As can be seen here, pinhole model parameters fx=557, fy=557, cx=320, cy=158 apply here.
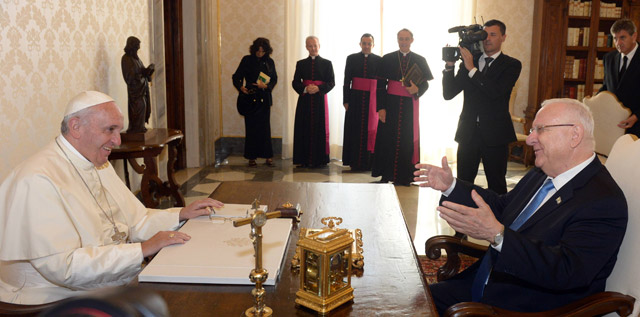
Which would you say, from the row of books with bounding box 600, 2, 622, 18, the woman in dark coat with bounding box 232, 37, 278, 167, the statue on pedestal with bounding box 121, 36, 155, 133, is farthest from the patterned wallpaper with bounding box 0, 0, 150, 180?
the row of books with bounding box 600, 2, 622, 18

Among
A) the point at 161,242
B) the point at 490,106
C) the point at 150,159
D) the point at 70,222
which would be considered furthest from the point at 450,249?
the point at 150,159

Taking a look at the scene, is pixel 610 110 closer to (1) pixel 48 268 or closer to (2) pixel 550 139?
(2) pixel 550 139

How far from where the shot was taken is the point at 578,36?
25.9ft

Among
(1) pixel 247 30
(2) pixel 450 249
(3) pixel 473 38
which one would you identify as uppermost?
(1) pixel 247 30

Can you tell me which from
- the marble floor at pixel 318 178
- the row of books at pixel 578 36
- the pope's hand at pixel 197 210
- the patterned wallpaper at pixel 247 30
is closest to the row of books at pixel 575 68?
the row of books at pixel 578 36

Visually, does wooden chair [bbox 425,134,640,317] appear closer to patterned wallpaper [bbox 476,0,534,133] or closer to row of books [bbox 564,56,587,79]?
row of books [bbox 564,56,587,79]

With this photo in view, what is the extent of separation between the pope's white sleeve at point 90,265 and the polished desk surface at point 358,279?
24cm

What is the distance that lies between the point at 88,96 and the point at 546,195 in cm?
176

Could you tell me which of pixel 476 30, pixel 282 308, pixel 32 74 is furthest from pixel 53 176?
pixel 476 30

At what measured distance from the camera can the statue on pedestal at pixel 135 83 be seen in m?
4.18

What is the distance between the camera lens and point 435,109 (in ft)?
27.4

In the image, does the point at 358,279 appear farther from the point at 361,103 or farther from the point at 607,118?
the point at 361,103

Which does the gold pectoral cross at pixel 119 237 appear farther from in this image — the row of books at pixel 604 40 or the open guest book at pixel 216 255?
the row of books at pixel 604 40

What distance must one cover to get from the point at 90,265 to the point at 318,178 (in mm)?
5238
